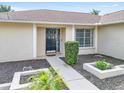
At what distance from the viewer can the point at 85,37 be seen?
1143 centimetres

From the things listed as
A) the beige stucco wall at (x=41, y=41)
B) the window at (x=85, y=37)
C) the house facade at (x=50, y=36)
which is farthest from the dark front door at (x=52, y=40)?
the window at (x=85, y=37)

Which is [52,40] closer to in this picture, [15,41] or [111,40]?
[15,41]

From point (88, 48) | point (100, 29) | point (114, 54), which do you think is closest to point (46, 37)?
point (88, 48)

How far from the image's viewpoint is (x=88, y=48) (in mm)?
11367

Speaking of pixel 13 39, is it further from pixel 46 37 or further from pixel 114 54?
pixel 114 54

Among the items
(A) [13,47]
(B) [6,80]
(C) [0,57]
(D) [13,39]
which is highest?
(D) [13,39]

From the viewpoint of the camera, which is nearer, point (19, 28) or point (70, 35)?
point (19, 28)

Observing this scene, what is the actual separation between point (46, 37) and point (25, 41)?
2.27 metres

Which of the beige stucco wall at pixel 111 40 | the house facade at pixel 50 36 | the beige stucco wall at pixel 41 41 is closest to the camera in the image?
the house facade at pixel 50 36

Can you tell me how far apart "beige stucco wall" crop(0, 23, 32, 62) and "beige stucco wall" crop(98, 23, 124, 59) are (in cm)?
626

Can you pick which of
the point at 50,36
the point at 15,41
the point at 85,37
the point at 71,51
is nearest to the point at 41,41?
the point at 50,36

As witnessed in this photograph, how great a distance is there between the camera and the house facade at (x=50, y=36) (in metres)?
8.77

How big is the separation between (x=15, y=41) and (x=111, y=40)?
7.49 metres

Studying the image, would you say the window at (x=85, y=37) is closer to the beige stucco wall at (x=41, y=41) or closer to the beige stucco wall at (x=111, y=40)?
the beige stucco wall at (x=111, y=40)
